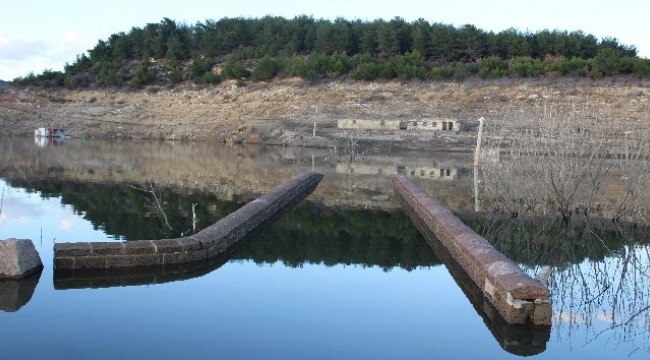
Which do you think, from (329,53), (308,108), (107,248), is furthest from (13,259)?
(329,53)

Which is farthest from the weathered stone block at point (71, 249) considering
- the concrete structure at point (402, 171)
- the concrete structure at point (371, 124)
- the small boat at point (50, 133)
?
the small boat at point (50, 133)

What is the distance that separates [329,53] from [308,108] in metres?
17.2

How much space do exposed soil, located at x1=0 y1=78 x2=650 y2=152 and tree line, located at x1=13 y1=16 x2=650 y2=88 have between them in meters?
1.48

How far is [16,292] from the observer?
8.41 metres

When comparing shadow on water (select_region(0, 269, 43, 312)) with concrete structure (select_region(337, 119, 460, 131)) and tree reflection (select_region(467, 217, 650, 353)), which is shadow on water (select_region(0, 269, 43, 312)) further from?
concrete structure (select_region(337, 119, 460, 131))

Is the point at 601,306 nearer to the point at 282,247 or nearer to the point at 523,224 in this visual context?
the point at 282,247

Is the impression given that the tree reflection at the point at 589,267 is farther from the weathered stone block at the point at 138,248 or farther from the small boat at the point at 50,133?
the small boat at the point at 50,133

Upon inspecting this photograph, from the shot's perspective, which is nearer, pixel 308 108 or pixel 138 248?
pixel 138 248

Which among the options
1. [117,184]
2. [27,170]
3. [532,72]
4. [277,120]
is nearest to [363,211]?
[117,184]

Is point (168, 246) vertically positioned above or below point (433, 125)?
above

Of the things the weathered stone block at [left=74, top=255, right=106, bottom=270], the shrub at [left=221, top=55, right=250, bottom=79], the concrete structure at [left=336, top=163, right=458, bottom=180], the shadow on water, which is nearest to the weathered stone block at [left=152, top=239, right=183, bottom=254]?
the weathered stone block at [left=74, top=255, right=106, bottom=270]

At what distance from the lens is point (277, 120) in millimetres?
48625

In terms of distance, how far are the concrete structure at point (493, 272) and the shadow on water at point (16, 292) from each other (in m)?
5.04

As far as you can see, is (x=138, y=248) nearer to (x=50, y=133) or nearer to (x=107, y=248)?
(x=107, y=248)
